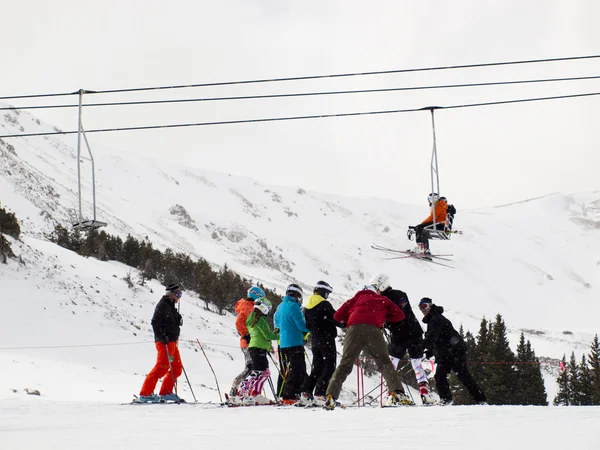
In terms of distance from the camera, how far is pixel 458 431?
630cm

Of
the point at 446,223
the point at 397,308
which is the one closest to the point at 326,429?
the point at 397,308

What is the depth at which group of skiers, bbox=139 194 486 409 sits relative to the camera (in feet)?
29.9

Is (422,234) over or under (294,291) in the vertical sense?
over

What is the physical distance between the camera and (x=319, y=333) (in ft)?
31.4

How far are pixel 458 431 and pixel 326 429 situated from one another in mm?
1190

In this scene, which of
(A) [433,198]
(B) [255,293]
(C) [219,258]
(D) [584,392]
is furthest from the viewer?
(C) [219,258]

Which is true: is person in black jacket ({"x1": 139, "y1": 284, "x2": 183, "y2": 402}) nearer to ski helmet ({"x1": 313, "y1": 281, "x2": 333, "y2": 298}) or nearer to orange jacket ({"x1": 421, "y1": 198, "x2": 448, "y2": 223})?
ski helmet ({"x1": 313, "y1": 281, "x2": 333, "y2": 298})

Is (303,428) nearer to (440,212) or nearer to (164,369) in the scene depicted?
(164,369)

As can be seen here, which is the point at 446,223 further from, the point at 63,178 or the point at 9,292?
the point at 63,178

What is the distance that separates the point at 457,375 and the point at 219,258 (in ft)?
220

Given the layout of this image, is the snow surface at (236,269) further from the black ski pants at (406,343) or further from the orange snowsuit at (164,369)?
the black ski pants at (406,343)

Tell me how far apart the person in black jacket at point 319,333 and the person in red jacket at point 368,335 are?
293 mm

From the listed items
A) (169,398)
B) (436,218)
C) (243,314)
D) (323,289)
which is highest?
(436,218)

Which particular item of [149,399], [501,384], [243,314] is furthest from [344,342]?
[501,384]
